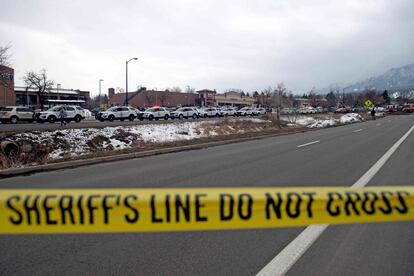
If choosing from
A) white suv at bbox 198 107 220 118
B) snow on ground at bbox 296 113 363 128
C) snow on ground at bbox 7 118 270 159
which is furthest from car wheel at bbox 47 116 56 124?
snow on ground at bbox 296 113 363 128

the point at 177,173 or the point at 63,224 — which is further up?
the point at 63,224

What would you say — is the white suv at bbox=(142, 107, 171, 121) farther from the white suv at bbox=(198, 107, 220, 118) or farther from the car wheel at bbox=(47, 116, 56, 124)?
the car wheel at bbox=(47, 116, 56, 124)

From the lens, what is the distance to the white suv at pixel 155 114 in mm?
48812

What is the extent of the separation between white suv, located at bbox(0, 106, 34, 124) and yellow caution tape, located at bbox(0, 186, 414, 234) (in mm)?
37901

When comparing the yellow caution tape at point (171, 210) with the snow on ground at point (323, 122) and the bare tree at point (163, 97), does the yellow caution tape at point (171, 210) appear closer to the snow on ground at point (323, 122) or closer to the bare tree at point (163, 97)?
the snow on ground at point (323, 122)

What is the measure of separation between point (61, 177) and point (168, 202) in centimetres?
833

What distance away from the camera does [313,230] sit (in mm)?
5406

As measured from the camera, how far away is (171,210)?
97.5 inches

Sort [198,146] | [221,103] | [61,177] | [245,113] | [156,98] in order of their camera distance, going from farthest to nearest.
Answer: [221,103]
[156,98]
[245,113]
[198,146]
[61,177]

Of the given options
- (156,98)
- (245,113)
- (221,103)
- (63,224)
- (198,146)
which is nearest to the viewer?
(63,224)

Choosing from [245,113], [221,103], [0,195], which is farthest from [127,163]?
[221,103]

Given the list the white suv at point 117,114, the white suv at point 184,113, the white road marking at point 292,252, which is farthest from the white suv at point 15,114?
the white road marking at point 292,252

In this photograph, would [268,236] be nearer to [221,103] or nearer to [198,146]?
[198,146]

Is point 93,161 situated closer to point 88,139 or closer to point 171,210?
point 88,139
